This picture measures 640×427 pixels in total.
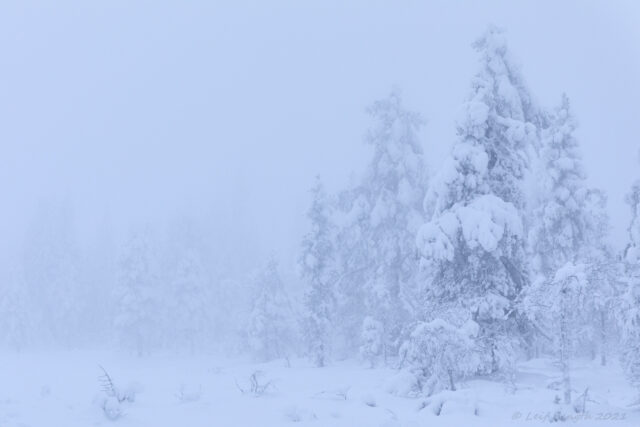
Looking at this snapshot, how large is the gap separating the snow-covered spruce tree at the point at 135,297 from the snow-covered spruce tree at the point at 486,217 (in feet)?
121

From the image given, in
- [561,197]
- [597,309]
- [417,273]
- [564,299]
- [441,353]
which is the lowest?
[441,353]

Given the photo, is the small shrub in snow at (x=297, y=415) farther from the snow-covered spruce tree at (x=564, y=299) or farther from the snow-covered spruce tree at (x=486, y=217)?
the snow-covered spruce tree at (x=486, y=217)

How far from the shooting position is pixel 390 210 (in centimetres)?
3156

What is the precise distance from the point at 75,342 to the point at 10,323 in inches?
278

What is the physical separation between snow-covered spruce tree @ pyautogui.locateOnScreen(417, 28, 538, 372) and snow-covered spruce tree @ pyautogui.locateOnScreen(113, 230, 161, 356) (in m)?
37.0

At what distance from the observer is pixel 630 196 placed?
63.9 ft

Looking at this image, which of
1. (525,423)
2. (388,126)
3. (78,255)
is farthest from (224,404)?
(78,255)

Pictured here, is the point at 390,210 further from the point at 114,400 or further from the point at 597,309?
the point at 114,400

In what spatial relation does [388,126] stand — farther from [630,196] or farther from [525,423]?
[525,423]

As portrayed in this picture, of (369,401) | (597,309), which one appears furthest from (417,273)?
(369,401)

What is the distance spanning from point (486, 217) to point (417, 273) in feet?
45.2

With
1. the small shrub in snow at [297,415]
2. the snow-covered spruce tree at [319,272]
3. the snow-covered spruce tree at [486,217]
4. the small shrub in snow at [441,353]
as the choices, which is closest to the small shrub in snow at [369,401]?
the small shrub in snow at [297,415]

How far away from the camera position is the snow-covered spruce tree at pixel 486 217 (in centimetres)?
1817

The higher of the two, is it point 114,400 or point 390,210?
point 390,210
